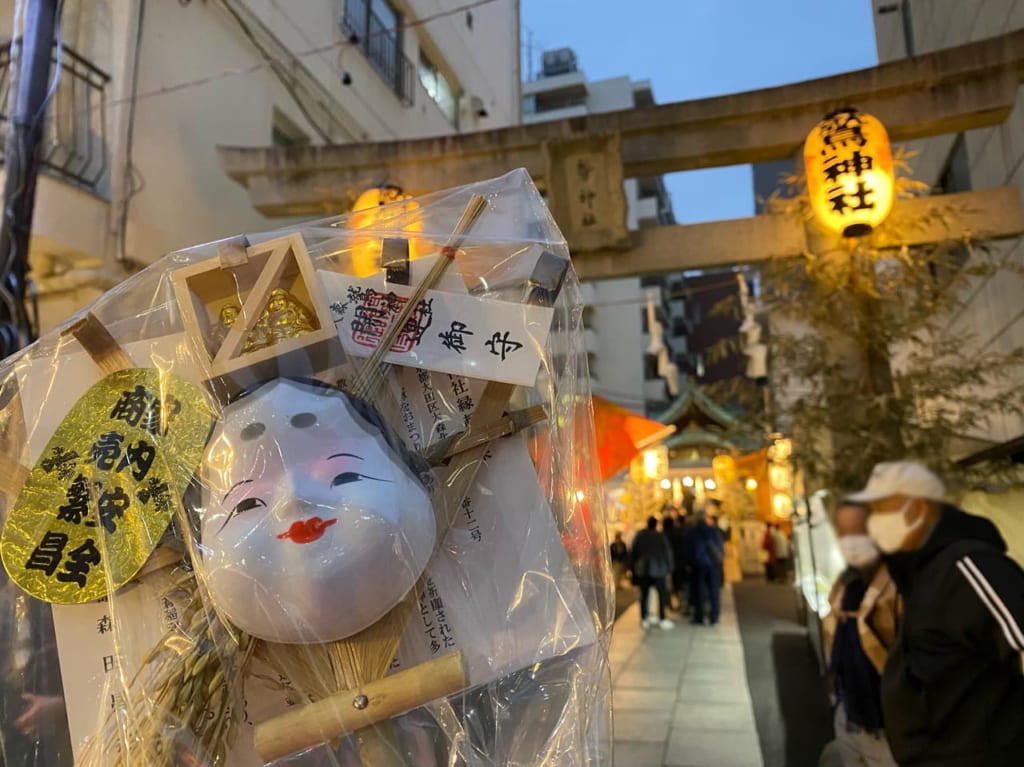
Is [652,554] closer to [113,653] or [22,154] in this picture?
[22,154]

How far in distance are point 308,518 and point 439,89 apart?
11755 mm

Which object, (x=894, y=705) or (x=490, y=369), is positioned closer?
(x=490, y=369)

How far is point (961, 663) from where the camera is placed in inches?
111

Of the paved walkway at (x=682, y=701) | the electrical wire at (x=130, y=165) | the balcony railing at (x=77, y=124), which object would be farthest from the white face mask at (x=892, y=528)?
the balcony railing at (x=77, y=124)

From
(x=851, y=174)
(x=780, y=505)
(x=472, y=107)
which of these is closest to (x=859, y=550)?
(x=851, y=174)

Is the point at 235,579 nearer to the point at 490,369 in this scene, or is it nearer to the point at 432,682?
the point at 432,682

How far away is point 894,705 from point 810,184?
4.02m

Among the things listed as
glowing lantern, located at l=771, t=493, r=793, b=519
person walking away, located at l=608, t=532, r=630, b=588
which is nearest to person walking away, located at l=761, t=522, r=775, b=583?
glowing lantern, located at l=771, t=493, r=793, b=519

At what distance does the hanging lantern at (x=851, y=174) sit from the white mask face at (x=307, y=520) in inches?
196

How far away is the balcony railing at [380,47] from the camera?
338 inches

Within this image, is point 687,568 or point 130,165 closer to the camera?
point 130,165

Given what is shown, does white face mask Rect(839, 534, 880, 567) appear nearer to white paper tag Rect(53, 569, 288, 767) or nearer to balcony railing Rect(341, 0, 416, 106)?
white paper tag Rect(53, 569, 288, 767)

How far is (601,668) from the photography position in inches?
55.3

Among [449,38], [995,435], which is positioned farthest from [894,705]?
[449,38]
